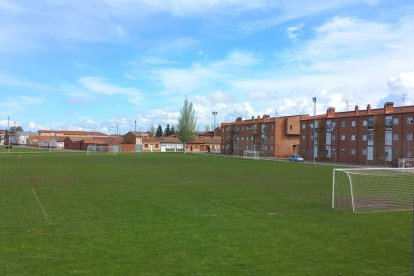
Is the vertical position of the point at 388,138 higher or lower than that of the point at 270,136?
lower

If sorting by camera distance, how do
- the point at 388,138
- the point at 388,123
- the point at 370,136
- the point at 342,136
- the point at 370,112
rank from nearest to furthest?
1. the point at 388,138
2. the point at 388,123
3. the point at 370,136
4. the point at 370,112
5. the point at 342,136

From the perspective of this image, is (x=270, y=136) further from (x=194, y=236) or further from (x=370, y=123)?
(x=194, y=236)

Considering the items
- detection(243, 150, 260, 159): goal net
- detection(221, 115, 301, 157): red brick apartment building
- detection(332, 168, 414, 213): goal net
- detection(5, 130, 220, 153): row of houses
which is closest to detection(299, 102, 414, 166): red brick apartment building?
detection(221, 115, 301, 157): red brick apartment building

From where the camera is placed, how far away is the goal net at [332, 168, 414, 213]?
20922 mm

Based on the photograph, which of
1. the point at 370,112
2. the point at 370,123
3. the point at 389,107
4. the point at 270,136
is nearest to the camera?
the point at 389,107

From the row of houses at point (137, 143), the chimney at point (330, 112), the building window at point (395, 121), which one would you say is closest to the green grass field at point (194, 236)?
the building window at point (395, 121)

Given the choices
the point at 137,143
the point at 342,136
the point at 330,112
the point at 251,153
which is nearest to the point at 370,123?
the point at 342,136

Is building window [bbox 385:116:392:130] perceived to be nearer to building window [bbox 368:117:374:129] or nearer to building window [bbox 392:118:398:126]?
building window [bbox 392:118:398:126]

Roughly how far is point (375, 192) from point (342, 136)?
6091 cm

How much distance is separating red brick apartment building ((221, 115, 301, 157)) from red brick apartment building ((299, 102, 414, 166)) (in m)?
10.4

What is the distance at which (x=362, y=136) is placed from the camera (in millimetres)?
78938

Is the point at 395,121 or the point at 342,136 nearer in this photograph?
the point at 395,121

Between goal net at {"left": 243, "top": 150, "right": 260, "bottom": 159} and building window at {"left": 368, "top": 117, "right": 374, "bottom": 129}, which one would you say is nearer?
building window at {"left": 368, "top": 117, "right": 374, "bottom": 129}

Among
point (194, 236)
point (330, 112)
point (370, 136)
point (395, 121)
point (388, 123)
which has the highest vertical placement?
point (330, 112)
